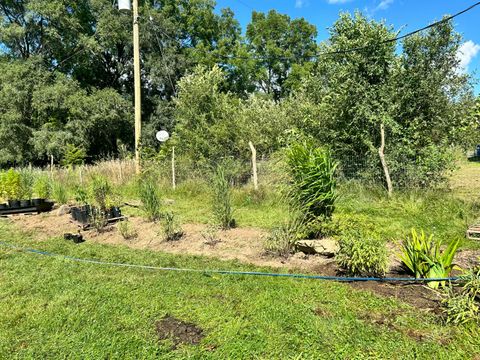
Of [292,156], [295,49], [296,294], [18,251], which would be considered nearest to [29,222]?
[18,251]

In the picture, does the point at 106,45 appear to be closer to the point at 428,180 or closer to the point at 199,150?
the point at 199,150

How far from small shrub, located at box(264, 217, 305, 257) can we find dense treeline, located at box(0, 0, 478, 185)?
4.36m

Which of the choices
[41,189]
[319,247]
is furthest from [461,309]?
[41,189]

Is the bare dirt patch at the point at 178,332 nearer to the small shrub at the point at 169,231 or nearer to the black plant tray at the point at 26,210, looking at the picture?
the small shrub at the point at 169,231

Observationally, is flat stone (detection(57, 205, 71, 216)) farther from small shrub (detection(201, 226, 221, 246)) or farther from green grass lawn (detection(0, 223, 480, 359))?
small shrub (detection(201, 226, 221, 246))

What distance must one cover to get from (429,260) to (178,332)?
95.3 inches

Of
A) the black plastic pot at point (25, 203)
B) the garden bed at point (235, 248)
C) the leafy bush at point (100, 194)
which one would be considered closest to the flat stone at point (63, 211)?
the garden bed at point (235, 248)

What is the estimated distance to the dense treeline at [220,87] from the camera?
26.9ft

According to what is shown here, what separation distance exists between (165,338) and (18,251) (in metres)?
3.82

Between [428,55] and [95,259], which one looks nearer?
[95,259]

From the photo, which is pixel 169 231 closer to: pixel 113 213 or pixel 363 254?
pixel 113 213

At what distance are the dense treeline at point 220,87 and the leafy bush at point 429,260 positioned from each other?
4.23m

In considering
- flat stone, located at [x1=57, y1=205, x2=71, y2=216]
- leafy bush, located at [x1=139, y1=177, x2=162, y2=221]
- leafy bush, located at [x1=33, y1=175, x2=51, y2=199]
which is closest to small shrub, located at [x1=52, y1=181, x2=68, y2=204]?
leafy bush, located at [x1=33, y1=175, x2=51, y2=199]

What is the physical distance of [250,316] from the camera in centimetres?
281
